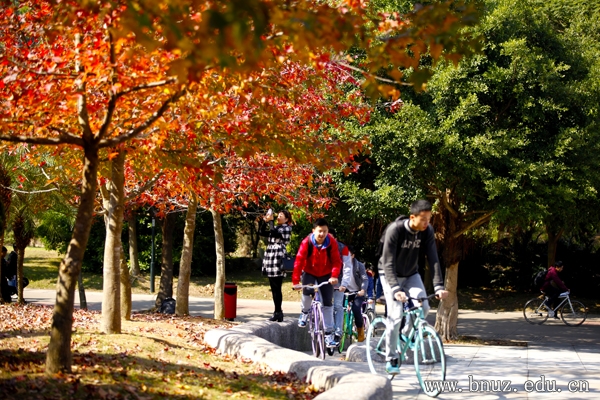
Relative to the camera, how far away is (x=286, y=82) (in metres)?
8.69

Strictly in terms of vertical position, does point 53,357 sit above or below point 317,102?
below

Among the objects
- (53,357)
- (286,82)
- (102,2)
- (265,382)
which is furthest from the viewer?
(286,82)

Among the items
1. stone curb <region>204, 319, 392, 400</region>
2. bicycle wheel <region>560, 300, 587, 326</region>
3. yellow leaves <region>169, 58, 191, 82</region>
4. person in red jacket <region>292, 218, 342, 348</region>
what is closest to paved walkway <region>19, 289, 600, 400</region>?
bicycle wheel <region>560, 300, 587, 326</region>

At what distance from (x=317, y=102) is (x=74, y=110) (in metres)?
4.91

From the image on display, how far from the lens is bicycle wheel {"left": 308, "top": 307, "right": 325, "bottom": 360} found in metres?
10.1

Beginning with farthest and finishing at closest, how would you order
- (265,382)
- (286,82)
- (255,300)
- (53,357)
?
A: (255,300) < (286,82) < (265,382) < (53,357)

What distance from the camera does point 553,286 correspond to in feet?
68.8

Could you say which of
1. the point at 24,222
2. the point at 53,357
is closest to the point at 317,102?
the point at 53,357

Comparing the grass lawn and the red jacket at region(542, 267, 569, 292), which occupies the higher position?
the red jacket at region(542, 267, 569, 292)

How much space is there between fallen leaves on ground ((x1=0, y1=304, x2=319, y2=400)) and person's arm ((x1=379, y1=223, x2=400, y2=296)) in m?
1.44

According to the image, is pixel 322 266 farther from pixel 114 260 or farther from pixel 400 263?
pixel 114 260

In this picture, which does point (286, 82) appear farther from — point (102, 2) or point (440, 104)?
point (440, 104)

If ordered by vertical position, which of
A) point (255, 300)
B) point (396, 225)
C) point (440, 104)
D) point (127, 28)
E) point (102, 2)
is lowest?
point (255, 300)

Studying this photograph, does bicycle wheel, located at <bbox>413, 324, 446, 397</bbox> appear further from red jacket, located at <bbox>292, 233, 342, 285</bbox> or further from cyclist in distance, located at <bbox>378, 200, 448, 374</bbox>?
red jacket, located at <bbox>292, 233, 342, 285</bbox>
